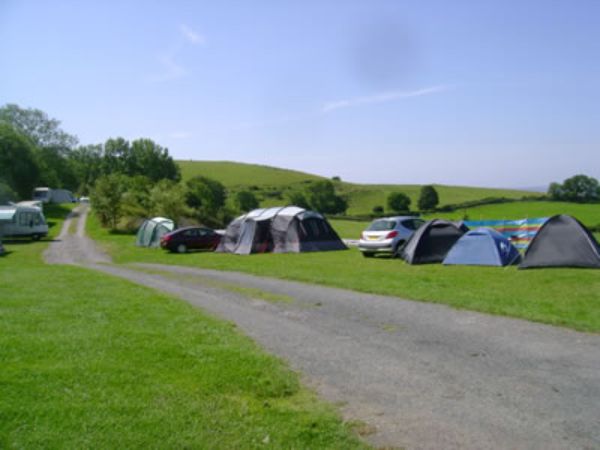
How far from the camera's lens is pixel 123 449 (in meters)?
3.87

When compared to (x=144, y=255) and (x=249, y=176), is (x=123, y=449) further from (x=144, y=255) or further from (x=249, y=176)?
(x=249, y=176)

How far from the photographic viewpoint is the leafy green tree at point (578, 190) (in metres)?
60.9

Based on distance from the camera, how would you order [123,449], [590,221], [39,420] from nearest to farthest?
[123,449], [39,420], [590,221]

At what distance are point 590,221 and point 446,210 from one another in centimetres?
2280

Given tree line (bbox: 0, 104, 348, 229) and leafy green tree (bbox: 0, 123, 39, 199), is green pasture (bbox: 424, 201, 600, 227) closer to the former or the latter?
tree line (bbox: 0, 104, 348, 229)

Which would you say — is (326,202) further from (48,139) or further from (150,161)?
(48,139)

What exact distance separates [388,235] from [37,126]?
73.5 metres

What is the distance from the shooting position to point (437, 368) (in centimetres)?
609

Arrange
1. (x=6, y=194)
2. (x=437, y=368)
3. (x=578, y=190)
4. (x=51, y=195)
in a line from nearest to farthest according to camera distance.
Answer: (x=437, y=368) < (x=6, y=194) < (x=578, y=190) < (x=51, y=195)

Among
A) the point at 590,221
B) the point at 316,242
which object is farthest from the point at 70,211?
the point at 590,221

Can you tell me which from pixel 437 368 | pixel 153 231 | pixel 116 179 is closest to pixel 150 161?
pixel 116 179

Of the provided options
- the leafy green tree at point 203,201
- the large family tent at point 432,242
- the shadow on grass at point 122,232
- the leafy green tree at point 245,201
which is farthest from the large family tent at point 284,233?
the leafy green tree at point 245,201

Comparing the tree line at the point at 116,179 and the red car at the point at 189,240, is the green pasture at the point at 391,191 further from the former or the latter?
the red car at the point at 189,240

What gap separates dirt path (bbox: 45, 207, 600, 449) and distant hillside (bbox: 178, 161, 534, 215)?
72.4 metres
